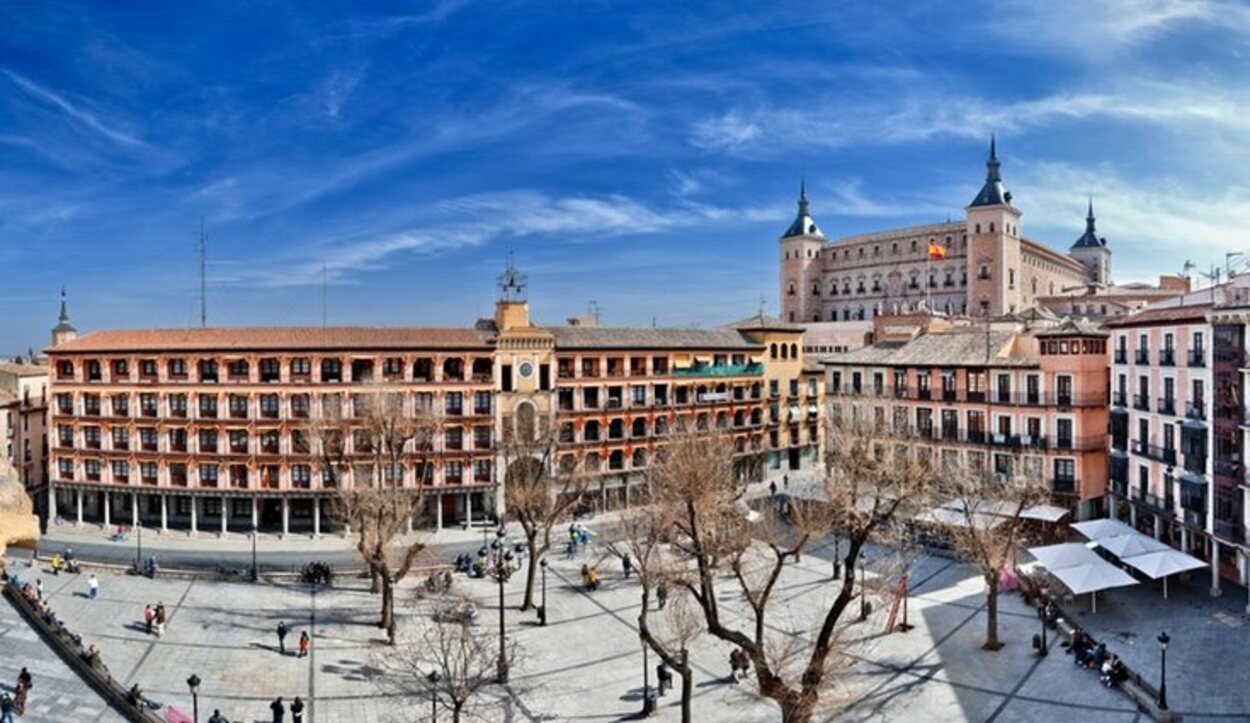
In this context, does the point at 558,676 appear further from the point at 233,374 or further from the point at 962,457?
the point at 233,374

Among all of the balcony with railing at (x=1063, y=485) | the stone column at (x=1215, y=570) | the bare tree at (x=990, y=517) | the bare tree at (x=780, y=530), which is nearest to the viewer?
the bare tree at (x=780, y=530)

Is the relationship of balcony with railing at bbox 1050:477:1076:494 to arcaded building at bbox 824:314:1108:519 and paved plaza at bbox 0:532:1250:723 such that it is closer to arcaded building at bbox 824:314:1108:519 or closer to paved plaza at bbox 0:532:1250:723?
arcaded building at bbox 824:314:1108:519

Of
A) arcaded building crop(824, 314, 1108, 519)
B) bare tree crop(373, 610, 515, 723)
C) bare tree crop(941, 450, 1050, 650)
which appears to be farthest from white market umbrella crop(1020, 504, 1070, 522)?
bare tree crop(373, 610, 515, 723)

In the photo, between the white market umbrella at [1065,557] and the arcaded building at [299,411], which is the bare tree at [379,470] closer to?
the arcaded building at [299,411]

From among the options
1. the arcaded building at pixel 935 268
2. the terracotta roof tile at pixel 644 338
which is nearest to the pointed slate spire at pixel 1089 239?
the arcaded building at pixel 935 268

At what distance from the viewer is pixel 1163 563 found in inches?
1574

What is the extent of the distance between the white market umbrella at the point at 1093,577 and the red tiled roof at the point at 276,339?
41.1 metres

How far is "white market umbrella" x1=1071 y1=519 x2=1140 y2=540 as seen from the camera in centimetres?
4406

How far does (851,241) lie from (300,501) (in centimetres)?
10853

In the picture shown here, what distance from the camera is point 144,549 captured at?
5744cm

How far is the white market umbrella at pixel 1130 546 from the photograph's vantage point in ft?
135

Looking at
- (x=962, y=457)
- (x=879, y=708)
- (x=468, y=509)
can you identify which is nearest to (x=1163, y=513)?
(x=962, y=457)

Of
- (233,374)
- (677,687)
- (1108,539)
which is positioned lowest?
(677,687)

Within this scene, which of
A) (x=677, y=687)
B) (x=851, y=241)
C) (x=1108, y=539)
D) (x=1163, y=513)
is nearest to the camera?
(x=677, y=687)
